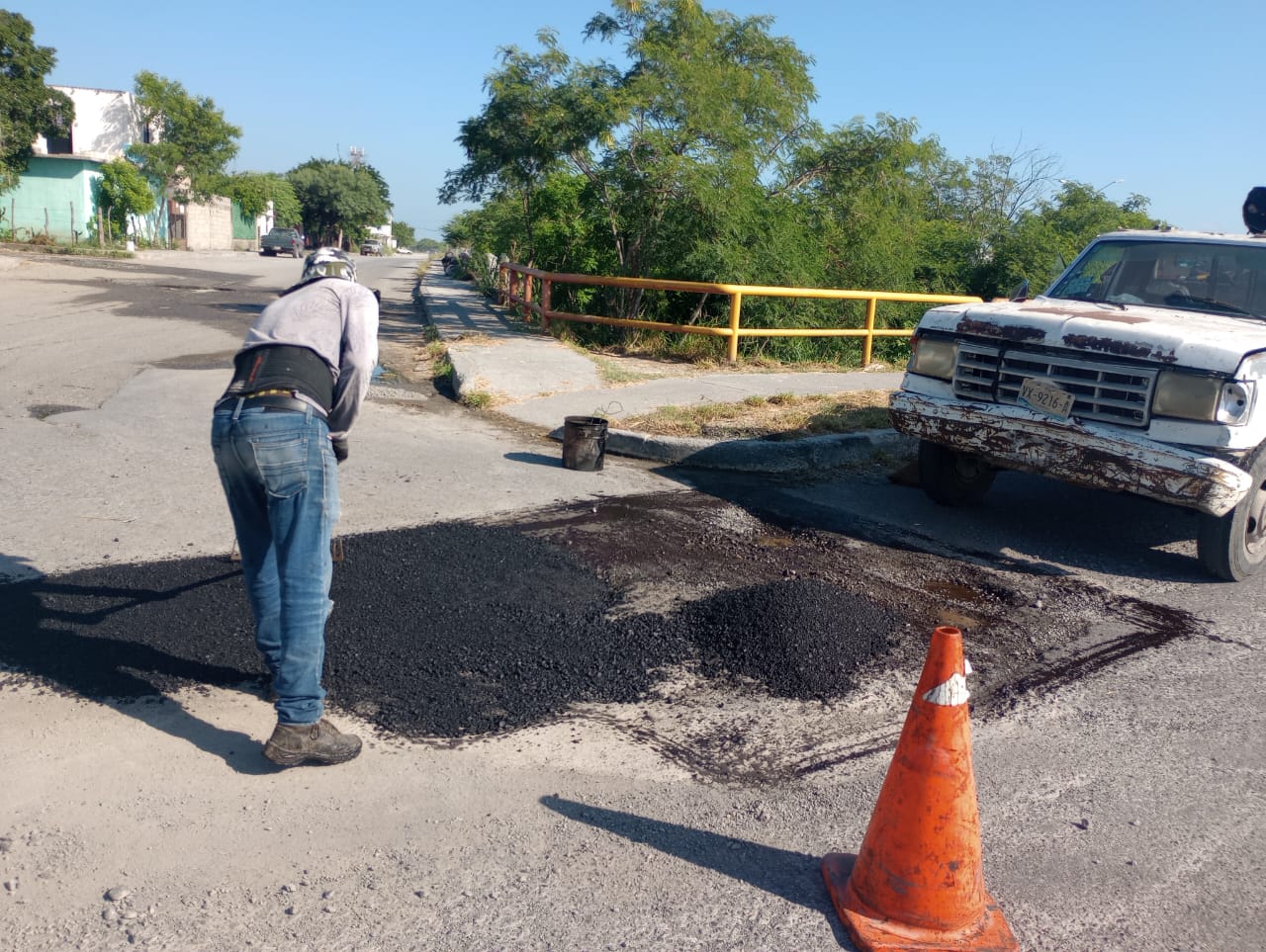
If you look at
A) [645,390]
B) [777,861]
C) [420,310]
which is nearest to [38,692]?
[777,861]

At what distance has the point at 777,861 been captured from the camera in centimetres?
310

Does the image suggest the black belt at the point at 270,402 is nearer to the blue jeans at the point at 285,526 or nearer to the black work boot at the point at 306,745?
the blue jeans at the point at 285,526

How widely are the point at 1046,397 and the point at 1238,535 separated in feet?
4.24

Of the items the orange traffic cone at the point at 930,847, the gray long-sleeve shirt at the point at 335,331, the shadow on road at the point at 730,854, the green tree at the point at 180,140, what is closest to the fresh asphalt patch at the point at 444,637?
the shadow on road at the point at 730,854

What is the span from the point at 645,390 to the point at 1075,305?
4.80m

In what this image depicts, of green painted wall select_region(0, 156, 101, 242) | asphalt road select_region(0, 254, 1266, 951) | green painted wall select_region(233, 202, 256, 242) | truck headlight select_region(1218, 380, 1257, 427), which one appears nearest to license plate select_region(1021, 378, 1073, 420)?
truck headlight select_region(1218, 380, 1257, 427)

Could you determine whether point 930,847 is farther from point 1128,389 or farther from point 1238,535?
point 1238,535

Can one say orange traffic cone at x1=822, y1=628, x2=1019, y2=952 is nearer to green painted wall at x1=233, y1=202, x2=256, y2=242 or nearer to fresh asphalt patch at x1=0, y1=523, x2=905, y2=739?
fresh asphalt patch at x1=0, y1=523, x2=905, y2=739

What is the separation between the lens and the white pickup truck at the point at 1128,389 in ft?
18.4

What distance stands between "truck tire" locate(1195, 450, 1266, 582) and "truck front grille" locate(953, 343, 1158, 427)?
70 cm

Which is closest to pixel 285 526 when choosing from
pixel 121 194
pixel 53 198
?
pixel 121 194

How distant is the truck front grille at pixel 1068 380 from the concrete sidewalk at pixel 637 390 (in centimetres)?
215

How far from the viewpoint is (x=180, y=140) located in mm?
53219

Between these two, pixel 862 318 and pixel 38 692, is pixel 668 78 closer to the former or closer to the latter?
pixel 862 318
